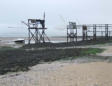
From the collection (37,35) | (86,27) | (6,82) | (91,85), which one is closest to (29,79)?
(6,82)

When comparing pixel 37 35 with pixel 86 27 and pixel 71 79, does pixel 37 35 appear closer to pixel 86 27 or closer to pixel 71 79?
pixel 86 27

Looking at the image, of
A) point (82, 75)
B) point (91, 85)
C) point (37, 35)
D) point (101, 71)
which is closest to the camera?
point (91, 85)

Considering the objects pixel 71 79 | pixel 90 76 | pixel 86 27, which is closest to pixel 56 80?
pixel 71 79

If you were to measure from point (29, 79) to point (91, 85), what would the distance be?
357 cm

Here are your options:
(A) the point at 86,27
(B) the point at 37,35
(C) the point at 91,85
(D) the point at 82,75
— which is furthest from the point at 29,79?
(A) the point at 86,27

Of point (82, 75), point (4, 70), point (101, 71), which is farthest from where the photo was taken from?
point (4, 70)

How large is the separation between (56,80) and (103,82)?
7.13 feet

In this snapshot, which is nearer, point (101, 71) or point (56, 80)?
point (56, 80)

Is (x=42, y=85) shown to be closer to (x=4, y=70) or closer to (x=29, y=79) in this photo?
(x=29, y=79)

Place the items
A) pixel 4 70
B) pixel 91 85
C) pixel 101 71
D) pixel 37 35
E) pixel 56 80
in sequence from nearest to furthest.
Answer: pixel 91 85 → pixel 56 80 → pixel 101 71 → pixel 4 70 → pixel 37 35

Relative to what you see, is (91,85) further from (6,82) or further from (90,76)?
(6,82)

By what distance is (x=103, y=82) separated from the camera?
46.5 ft

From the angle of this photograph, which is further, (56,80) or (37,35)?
(37,35)

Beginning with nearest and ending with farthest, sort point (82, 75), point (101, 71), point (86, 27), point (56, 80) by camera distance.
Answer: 1. point (56, 80)
2. point (82, 75)
3. point (101, 71)
4. point (86, 27)
